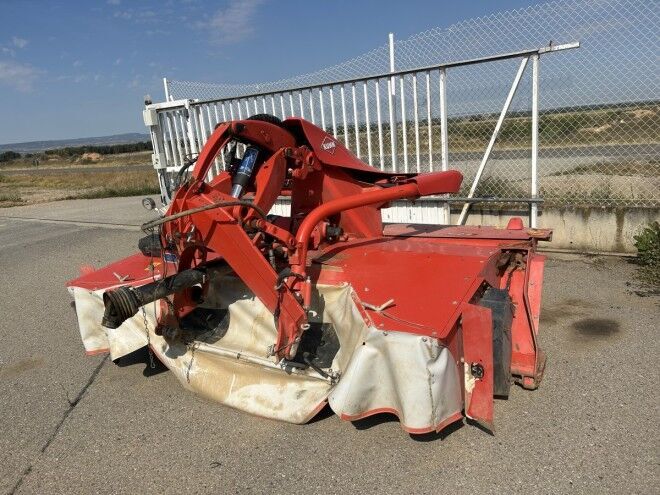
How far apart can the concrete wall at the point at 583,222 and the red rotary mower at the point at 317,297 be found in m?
2.31

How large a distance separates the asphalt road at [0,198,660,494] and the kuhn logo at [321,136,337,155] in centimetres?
166

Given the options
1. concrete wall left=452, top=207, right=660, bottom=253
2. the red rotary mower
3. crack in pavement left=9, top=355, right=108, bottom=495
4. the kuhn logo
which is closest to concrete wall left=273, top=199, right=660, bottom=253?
concrete wall left=452, top=207, right=660, bottom=253

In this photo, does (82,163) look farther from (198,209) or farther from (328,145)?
(198,209)

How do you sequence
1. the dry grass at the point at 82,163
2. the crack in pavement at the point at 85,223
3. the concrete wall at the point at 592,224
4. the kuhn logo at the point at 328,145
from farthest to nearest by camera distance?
the dry grass at the point at 82,163, the crack in pavement at the point at 85,223, the concrete wall at the point at 592,224, the kuhn logo at the point at 328,145

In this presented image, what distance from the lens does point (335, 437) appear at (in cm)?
287

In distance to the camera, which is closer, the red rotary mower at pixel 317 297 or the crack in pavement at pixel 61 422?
the red rotary mower at pixel 317 297

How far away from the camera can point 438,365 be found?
246cm

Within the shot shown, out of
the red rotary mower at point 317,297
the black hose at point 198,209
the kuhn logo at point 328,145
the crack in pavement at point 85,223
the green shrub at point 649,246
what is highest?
the kuhn logo at point 328,145

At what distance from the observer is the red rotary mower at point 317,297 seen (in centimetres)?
262

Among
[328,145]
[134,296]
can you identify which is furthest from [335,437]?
[328,145]

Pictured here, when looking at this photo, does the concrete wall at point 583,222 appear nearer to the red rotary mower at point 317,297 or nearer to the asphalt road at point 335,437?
the asphalt road at point 335,437

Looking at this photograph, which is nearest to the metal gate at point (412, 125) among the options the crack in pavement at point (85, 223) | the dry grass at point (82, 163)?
the crack in pavement at point (85, 223)

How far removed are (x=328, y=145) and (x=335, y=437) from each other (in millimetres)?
1815

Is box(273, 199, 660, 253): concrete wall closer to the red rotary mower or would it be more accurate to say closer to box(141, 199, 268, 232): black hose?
the red rotary mower
